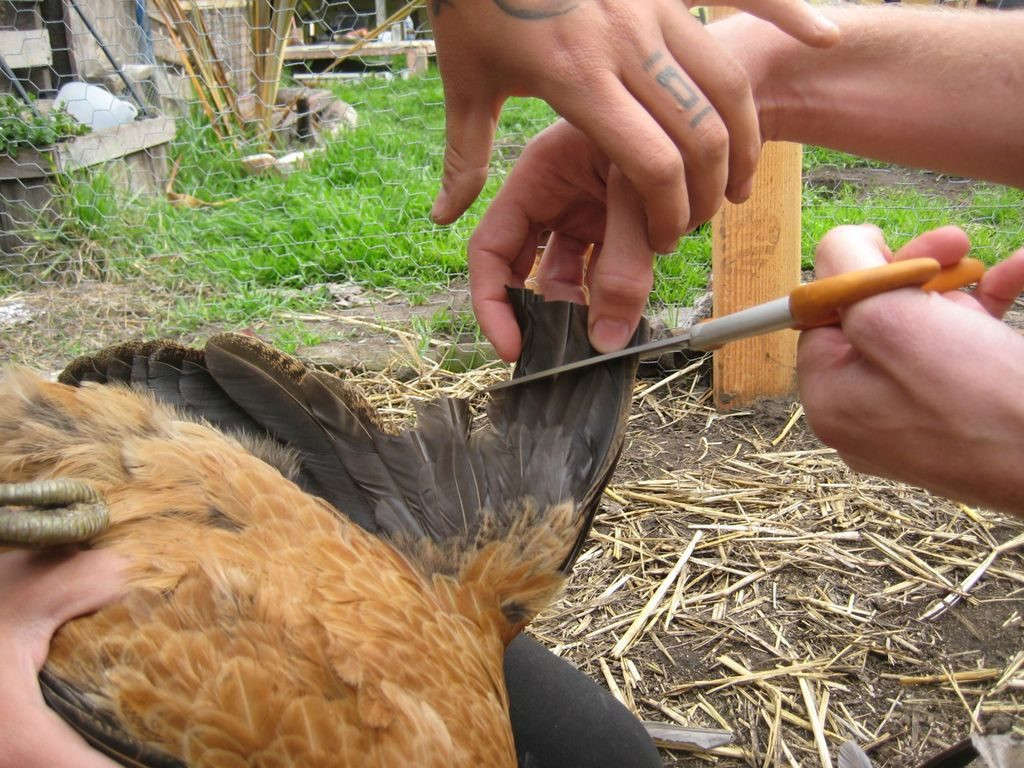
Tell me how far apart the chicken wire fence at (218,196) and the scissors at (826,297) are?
2.08 metres

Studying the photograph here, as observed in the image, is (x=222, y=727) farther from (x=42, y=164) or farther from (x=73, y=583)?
(x=42, y=164)

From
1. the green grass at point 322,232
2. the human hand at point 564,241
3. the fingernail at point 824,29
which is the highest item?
the fingernail at point 824,29

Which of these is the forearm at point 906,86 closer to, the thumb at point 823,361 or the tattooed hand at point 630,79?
the tattooed hand at point 630,79

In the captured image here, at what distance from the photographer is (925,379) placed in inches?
37.9

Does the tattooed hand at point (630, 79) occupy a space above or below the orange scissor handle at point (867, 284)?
above

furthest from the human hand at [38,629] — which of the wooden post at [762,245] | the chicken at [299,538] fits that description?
the wooden post at [762,245]

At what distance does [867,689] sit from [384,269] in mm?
2710

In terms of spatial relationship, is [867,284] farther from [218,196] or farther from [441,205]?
[218,196]

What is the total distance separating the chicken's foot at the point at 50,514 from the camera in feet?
3.69

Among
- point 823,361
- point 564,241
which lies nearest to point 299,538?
point 564,241

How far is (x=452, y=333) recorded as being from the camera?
10.6 ft

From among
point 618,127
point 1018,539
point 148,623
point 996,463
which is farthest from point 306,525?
point 1018,539

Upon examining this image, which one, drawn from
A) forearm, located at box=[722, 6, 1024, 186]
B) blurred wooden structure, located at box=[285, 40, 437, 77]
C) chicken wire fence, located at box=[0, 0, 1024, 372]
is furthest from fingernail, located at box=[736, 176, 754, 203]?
blurred wooden structure, located at box=[285, 40, 437, 77]

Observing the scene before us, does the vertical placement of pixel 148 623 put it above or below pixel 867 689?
above
